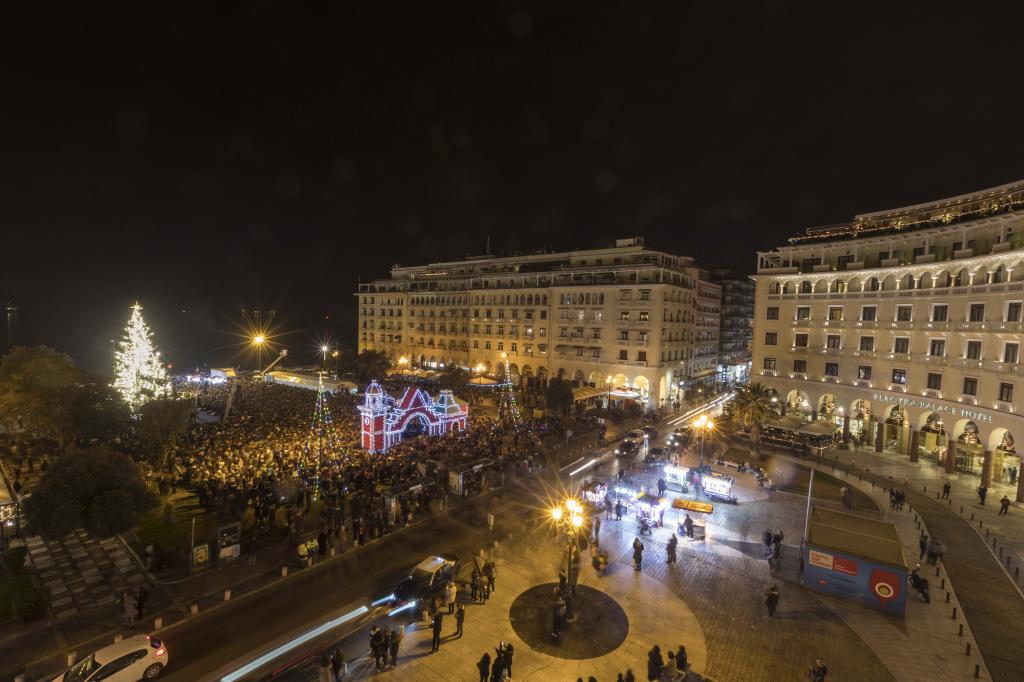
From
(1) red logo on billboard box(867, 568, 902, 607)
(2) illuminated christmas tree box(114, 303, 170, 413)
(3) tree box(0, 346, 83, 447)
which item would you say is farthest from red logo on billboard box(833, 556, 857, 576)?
(2) illuminated christmas tree box(114, 303, 170, 413)

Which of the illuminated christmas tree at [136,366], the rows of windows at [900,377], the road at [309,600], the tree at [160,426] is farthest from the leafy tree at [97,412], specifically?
the rows of windows at [900,377]

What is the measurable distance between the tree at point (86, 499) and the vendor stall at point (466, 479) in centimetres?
1358

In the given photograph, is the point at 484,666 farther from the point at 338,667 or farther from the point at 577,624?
the point at 577,624

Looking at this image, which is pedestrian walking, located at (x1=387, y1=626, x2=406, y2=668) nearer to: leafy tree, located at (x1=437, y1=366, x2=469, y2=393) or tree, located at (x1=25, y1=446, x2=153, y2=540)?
tree, located at (x1=25, y1=446, x2=153, y2=540)

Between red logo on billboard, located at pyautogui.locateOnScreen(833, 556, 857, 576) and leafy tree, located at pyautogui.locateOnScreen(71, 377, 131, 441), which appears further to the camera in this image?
leafy tree, located at pyautogui.locateOnScreen(71, 377, 131, 441)

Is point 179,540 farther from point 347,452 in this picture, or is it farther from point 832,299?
point 832,299

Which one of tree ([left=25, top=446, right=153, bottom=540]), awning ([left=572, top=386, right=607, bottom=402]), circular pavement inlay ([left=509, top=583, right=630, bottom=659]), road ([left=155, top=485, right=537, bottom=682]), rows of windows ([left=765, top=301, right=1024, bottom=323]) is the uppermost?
rows of windows ([left=765, top=301, right=1024, bottom=323])

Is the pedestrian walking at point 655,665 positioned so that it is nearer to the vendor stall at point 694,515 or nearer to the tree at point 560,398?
the vendor stall at point 694,515

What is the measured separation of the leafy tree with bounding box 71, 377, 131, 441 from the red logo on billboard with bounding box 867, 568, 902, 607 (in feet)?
133

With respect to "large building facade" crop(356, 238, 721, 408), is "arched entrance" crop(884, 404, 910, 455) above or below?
below

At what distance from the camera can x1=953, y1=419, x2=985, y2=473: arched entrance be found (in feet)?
107

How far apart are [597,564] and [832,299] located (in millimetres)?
35463

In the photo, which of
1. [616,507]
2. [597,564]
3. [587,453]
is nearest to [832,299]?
[587,453]

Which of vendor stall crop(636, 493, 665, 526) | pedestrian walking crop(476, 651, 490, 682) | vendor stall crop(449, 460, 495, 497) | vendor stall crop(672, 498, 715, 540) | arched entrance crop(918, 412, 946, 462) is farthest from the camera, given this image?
arched entrance crop(918, 412, 946, 462)
